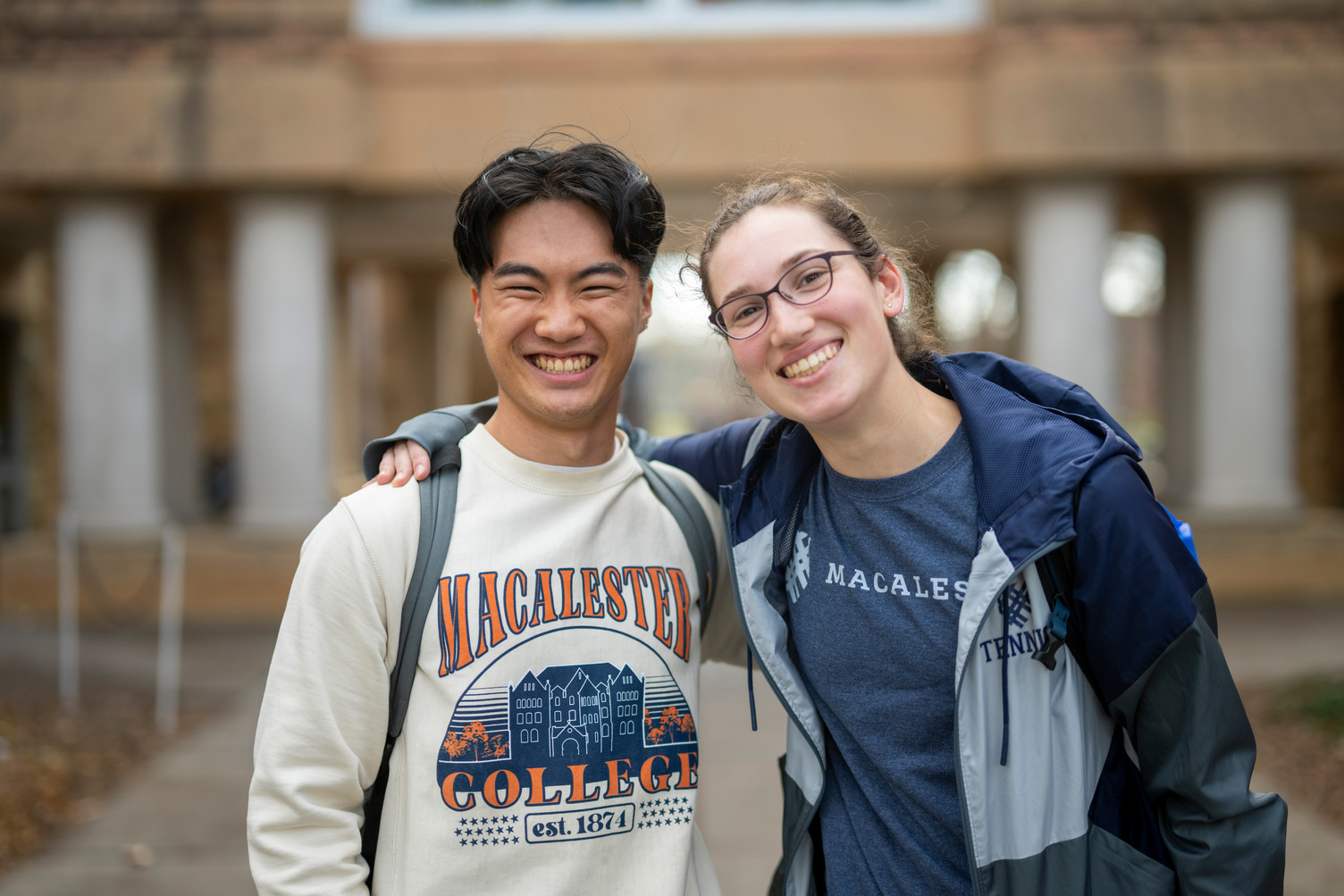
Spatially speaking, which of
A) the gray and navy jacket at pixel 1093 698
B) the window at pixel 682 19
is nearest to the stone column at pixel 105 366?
the window at pixel 682 19

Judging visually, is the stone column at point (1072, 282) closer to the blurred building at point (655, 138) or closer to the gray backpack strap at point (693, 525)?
the blurred building at point (655, 138)

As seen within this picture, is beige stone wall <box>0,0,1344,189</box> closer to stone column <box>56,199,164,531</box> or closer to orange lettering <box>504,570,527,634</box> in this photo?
stone column <box>56,199,164,531</box>

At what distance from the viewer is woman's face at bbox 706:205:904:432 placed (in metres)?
1.94

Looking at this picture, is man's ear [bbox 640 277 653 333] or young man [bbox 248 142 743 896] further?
man's ear [bbox 640 277 653 333]

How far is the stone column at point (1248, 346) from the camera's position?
29.0ft

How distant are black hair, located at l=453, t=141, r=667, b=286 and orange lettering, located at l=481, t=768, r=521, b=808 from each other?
0.90 m

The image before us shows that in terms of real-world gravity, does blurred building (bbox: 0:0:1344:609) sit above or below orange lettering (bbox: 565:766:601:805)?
above

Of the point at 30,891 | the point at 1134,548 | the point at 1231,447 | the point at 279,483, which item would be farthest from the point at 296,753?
the point at 1231,447

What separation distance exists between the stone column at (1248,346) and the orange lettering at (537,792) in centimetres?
850

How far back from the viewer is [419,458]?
6.52 ft

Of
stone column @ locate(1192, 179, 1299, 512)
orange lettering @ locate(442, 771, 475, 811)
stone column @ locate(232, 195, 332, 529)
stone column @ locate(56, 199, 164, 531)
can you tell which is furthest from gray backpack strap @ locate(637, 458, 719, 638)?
stone column @ locate(56, 199, 164, 531)

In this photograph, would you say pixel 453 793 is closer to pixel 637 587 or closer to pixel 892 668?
pixel 637 587

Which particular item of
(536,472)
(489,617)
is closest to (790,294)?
(536,472)

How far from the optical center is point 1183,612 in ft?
5.50
